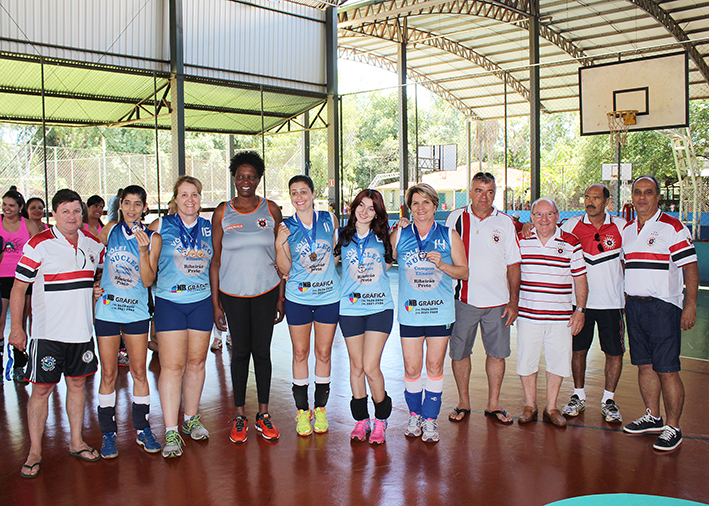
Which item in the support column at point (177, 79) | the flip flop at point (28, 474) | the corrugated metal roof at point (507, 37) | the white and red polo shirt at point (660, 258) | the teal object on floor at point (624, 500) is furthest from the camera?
the corrugated metal roof at point (507, 37)

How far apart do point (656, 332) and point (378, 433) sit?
211 cm

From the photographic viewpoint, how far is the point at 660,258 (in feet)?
13.2

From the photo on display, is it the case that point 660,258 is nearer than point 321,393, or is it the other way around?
point 660,258

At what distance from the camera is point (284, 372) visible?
584cm

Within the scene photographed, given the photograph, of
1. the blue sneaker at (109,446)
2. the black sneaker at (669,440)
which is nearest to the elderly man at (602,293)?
the black sneaker at (669,440)

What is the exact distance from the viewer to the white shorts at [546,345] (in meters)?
4.25

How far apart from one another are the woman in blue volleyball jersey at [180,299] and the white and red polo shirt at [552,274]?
238cm

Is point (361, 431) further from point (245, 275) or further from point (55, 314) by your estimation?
point (55, 314)

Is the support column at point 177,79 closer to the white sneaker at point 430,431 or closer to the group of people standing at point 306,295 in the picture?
the group of people standing at point 306,295

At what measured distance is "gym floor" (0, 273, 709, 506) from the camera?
3.27m

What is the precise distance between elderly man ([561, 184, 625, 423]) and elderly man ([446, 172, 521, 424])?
66cm

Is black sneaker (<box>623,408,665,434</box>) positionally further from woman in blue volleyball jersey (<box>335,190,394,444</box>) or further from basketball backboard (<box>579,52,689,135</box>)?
basketball backboard (<box>579,52,689,135</box>)

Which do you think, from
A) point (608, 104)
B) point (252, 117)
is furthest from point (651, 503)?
point (252, 117)

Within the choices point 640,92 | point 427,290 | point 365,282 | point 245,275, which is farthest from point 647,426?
point 640,92
